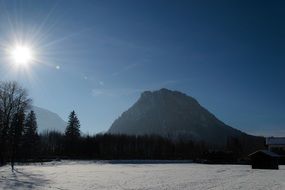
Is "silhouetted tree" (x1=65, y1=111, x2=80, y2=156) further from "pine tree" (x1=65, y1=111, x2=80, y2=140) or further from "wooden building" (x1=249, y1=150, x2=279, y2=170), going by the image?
"wooden building" (x1=249, y1=150, x2=279, y2=170)

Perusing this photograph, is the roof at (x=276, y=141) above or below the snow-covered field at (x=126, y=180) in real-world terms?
above

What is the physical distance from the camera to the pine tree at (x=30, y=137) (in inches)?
4036

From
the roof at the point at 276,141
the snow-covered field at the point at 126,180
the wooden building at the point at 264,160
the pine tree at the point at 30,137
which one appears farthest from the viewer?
the roof at the point at 276,141

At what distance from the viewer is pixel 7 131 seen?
6272cm

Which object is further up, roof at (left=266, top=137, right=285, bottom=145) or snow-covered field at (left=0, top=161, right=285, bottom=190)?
roof at (left=266, top=137, right=285, bottom=145)

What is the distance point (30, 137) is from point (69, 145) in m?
27.0

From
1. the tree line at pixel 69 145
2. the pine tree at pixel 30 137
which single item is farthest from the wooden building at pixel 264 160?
the pine tree at pixel 30 137

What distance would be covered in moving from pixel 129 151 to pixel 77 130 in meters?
37.8

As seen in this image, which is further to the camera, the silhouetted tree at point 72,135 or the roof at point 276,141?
the roof at point 276,141

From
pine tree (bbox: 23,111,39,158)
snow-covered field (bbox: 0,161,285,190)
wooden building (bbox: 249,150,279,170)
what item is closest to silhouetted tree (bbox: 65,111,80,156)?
pine tree (bbox: 23,111,39,158)

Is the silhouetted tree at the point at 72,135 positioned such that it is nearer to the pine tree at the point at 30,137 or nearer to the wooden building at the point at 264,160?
the pine tree at the point at 30,137

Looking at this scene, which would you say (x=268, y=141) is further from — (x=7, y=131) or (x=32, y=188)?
(x=32, y=188)

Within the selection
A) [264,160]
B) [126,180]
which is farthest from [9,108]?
[264,160]

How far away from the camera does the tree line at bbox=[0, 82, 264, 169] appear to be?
6253cm
